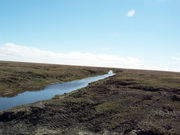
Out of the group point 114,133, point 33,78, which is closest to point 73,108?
point 114,133

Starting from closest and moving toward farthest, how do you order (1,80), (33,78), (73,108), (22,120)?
(22,120) < (73,108) < (1,80) < (33,78)

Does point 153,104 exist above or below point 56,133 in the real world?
above

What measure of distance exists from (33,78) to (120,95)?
110 ft

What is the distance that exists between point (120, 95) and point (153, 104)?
6334mm

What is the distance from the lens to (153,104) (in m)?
24.4

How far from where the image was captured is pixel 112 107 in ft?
74.8

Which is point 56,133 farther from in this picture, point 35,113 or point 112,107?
point 112,107

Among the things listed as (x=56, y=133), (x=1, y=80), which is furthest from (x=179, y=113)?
(x=1, y=80)

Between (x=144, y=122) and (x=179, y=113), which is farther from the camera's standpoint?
(x=179, y=113)

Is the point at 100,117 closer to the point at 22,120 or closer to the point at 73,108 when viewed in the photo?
the point at 73,108

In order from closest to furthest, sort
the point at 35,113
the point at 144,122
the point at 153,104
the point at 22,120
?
the point at 144,122 < the point at 22,120 < the point at 35,113 < the point at 153,104

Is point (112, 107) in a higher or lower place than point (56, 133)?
higher

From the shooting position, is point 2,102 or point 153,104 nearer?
point 153,104

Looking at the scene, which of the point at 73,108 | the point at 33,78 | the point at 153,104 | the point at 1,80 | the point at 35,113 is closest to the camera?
the point at 35,113
